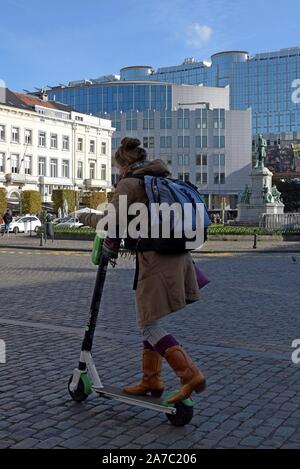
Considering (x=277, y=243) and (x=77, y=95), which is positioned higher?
(x=77, y=95)

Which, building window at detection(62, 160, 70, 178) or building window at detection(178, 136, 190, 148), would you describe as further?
building window at detection(178, 136, 190, 148)

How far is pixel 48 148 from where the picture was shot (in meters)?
69.4

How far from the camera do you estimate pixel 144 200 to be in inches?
165

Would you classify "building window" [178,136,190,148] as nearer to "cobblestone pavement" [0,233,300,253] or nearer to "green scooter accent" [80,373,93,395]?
"cobblestone pavement" [0,233,300,253]

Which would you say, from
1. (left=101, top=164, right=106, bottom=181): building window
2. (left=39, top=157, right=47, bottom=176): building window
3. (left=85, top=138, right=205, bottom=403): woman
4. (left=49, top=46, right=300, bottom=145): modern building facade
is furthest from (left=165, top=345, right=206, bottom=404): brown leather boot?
(left=49, top=46, right=300, bottom=145): modern building facade

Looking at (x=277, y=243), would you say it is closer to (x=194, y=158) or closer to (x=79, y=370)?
(x=79, y=370)

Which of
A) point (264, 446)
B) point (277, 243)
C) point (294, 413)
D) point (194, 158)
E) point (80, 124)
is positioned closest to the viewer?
point (264, 446)

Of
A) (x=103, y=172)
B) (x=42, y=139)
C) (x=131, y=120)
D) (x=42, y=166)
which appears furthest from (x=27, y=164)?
(x=131, y=120)

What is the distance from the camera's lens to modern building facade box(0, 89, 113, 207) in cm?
6450

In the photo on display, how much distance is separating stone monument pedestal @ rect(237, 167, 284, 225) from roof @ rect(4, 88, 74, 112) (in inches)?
1358

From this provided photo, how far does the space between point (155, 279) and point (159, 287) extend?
0.06 meters

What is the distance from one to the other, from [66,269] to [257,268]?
5.51 metres

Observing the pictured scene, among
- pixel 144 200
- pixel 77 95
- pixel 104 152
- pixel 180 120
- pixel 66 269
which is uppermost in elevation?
pixel 77 95

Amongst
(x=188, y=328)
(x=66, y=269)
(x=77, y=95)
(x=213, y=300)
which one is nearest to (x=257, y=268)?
(x=66, y=269)
